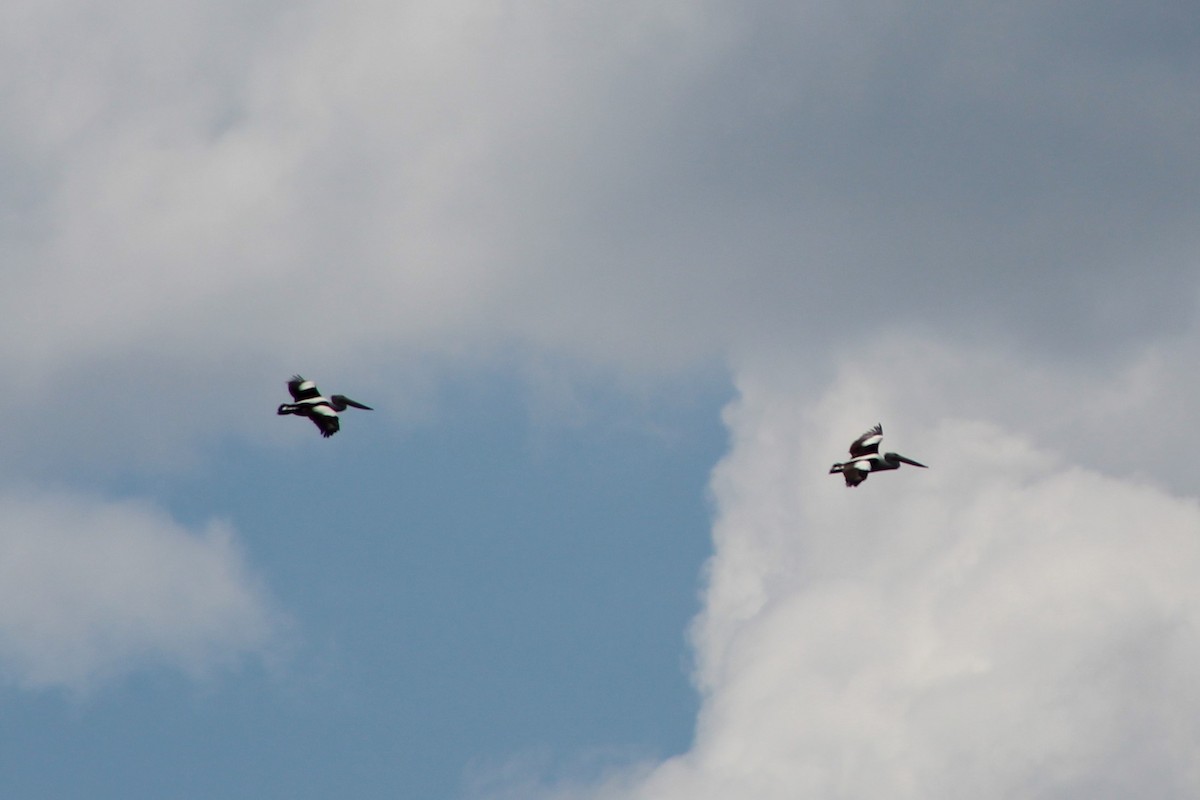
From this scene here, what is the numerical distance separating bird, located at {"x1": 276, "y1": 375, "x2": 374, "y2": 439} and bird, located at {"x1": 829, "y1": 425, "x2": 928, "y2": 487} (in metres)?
37.8

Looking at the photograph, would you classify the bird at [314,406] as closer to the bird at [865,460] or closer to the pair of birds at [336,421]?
the pair of birds at [336,421]

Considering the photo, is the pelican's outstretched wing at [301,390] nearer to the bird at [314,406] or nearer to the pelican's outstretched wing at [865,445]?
the bird at [314,406]

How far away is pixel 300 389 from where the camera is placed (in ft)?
454

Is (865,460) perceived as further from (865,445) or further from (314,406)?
(314,406)

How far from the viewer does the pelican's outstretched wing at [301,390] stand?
453 feet

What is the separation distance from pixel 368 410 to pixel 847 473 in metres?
37.5

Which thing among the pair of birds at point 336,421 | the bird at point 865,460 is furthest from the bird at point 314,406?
the bird at point 865,460

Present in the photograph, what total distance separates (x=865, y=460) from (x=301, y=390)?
1727 inches

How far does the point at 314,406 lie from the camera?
136 metres

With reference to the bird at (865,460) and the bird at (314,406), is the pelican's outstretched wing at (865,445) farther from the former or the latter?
the bird at (314,406)

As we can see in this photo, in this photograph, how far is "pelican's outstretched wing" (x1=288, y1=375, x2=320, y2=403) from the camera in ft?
453

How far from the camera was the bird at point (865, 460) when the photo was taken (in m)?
142

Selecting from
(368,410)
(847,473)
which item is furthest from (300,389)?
(847,473)

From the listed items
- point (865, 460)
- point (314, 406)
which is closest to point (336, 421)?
point (314, 406)
